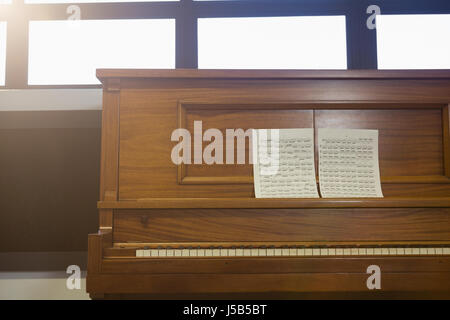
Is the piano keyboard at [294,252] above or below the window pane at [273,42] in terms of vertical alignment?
below

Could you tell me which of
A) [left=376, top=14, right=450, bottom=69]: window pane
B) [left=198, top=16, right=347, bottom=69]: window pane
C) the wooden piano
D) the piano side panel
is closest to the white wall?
the wooden piano

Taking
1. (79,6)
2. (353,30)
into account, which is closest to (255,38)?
(353,30)

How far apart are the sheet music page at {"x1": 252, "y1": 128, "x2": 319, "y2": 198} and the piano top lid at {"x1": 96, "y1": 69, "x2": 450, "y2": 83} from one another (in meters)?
0.25

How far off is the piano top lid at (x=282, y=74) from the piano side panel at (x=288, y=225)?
59 cm

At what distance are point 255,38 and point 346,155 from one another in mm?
1626

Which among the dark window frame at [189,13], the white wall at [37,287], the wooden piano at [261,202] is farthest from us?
the dark window frame at [189,13]

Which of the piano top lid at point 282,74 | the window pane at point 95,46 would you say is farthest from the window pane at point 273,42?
the piano top lid at point 282,74

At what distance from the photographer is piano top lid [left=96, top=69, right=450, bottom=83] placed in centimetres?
176

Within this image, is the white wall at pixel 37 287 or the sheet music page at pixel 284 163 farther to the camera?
the white wall at pixel 37 287

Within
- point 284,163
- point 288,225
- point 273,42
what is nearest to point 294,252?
point 288,225

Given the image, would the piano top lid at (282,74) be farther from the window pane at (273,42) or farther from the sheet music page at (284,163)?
the window pane at (273,42)

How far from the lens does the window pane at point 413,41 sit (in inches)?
120

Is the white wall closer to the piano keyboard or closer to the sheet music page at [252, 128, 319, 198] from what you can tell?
the piano keyboard
